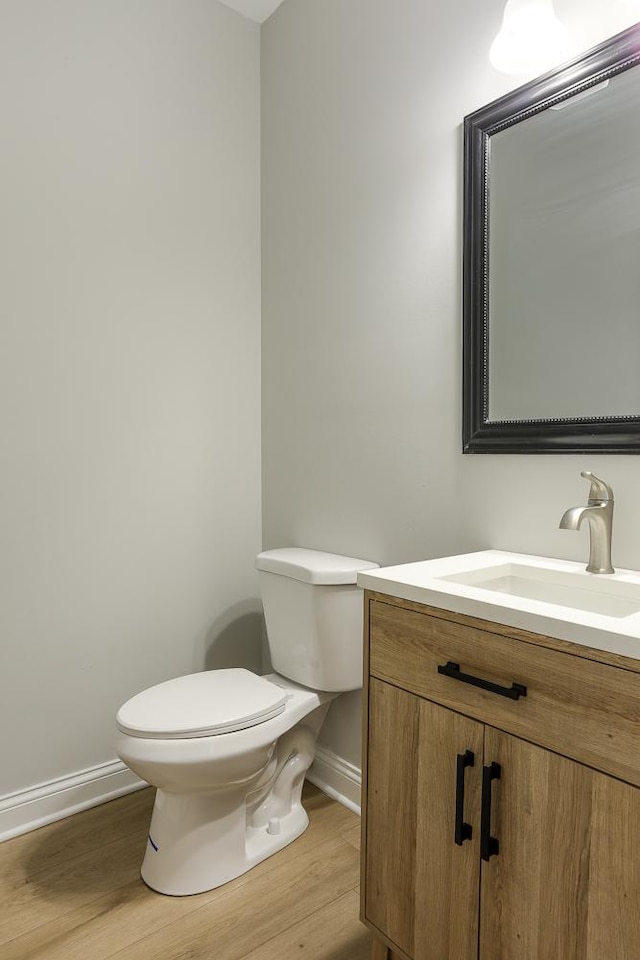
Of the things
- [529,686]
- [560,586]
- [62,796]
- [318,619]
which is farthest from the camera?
[62,796]

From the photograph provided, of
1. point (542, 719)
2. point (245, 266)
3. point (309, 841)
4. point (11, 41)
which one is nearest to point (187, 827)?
point (309, 841)

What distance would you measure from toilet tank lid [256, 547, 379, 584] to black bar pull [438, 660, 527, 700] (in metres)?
0.61

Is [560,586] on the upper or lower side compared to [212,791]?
upper

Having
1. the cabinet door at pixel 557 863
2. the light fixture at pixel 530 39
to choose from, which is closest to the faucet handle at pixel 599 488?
the cabinet door at pixel 557 863

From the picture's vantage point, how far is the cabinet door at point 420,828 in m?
1.06

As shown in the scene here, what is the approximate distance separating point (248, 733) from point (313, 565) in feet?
1.58

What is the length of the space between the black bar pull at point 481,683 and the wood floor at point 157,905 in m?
0.79

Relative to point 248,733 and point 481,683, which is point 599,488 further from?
point 248,733

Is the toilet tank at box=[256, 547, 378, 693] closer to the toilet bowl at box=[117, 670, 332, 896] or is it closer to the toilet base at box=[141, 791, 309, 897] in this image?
the toilet bowl at box=[117, 670, 332, 896]

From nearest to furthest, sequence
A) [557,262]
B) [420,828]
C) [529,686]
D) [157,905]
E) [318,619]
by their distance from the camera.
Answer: [529,686]
[420,828]
[557,262]
[157,905]
[318,619]

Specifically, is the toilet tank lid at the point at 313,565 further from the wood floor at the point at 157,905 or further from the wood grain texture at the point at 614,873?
the wood grain texture at the point at 614,873

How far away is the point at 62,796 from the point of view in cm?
188

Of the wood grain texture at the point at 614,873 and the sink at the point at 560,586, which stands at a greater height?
the sink at the point at 560,586

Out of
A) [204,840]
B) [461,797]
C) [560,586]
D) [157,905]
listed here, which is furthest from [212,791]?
[560,586]
